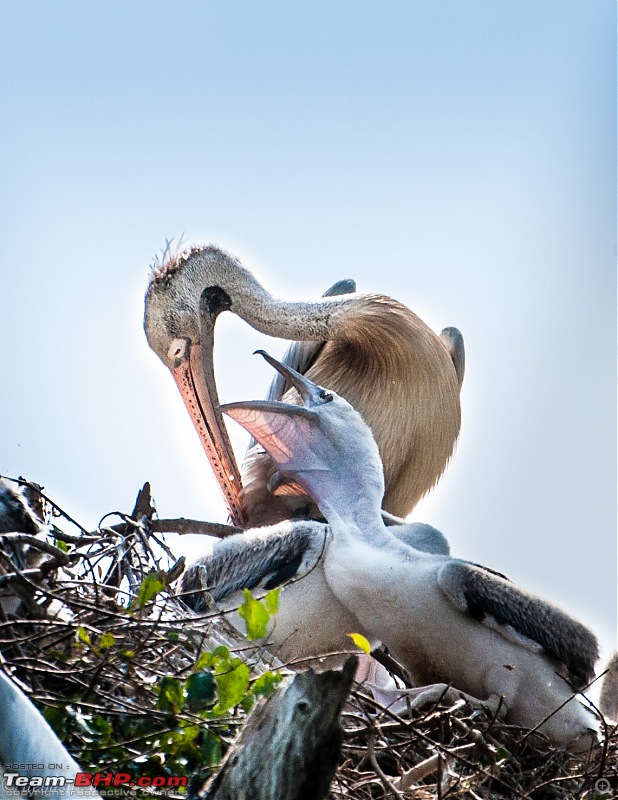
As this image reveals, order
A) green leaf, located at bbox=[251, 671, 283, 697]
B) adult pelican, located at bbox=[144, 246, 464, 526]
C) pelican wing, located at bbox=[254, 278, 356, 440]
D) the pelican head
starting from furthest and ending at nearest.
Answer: pelican wing, located at bbox=[254, 278, 356, 440], adult pelican, located at bbox=[144, 246, 464, 526], the pelican head, green leaf, located at bbox=[251, 671, 283, 697]

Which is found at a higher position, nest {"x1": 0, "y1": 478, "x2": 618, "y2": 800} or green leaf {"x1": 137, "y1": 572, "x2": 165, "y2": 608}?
green leaf {"x1": 137, "y1": 572, "x2": 165, "y2": 608}

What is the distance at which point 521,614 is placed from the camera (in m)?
3.82

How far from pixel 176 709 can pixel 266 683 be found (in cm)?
20

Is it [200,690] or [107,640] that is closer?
[200,690]

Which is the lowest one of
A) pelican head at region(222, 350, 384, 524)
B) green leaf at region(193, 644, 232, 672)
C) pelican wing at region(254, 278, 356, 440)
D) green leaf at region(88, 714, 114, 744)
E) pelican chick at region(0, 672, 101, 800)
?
green leaf at region(88, 714, 114, 744)

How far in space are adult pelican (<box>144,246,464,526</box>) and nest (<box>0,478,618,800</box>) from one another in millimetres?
2800

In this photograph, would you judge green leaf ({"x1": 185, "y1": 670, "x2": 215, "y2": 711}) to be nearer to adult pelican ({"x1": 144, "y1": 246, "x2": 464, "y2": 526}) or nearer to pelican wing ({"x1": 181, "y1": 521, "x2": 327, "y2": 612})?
pelican wing ({"x1": 181, "y1": 521, "x2": 327, "y2": 612})

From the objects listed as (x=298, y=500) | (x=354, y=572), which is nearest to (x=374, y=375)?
(x=298, y=500)

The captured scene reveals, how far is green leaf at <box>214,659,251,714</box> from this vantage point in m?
2.66

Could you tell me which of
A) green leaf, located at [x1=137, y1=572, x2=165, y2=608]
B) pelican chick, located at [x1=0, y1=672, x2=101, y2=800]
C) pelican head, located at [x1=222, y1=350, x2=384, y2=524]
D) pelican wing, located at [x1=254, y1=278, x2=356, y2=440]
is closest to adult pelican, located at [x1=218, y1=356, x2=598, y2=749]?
pelican head, located at [x1=222, y1=350, x2=384, y2=524]

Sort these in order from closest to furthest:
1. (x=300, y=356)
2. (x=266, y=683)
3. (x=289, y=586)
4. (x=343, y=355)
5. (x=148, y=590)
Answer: (x=266, y=683), (x=148, y=590), (x=289, y=586), (x=343, y=355), (x=300, y=356)

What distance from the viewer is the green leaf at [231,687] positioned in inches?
105

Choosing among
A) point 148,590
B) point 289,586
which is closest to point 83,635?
point 148,590

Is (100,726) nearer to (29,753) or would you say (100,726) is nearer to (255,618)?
(255,618)
